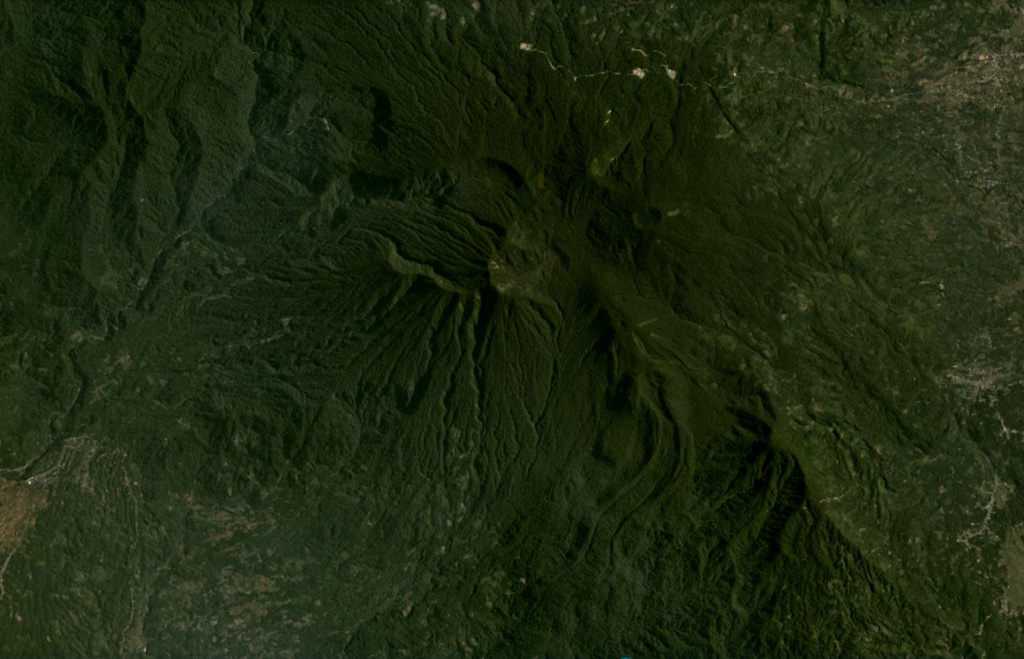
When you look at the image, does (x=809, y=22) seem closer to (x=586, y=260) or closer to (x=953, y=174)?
(x=953, y=174)

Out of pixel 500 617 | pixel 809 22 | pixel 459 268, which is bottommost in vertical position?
pixel 500 617

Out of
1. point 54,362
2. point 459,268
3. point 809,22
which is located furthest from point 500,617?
point 809,22

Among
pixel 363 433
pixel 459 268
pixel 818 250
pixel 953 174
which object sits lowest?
pixel 363 433

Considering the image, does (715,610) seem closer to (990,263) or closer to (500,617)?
(500,617)

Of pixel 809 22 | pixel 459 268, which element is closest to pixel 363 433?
pixel 459 268

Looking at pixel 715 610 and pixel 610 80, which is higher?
pixel 610 80

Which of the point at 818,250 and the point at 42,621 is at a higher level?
the point at 818,250
